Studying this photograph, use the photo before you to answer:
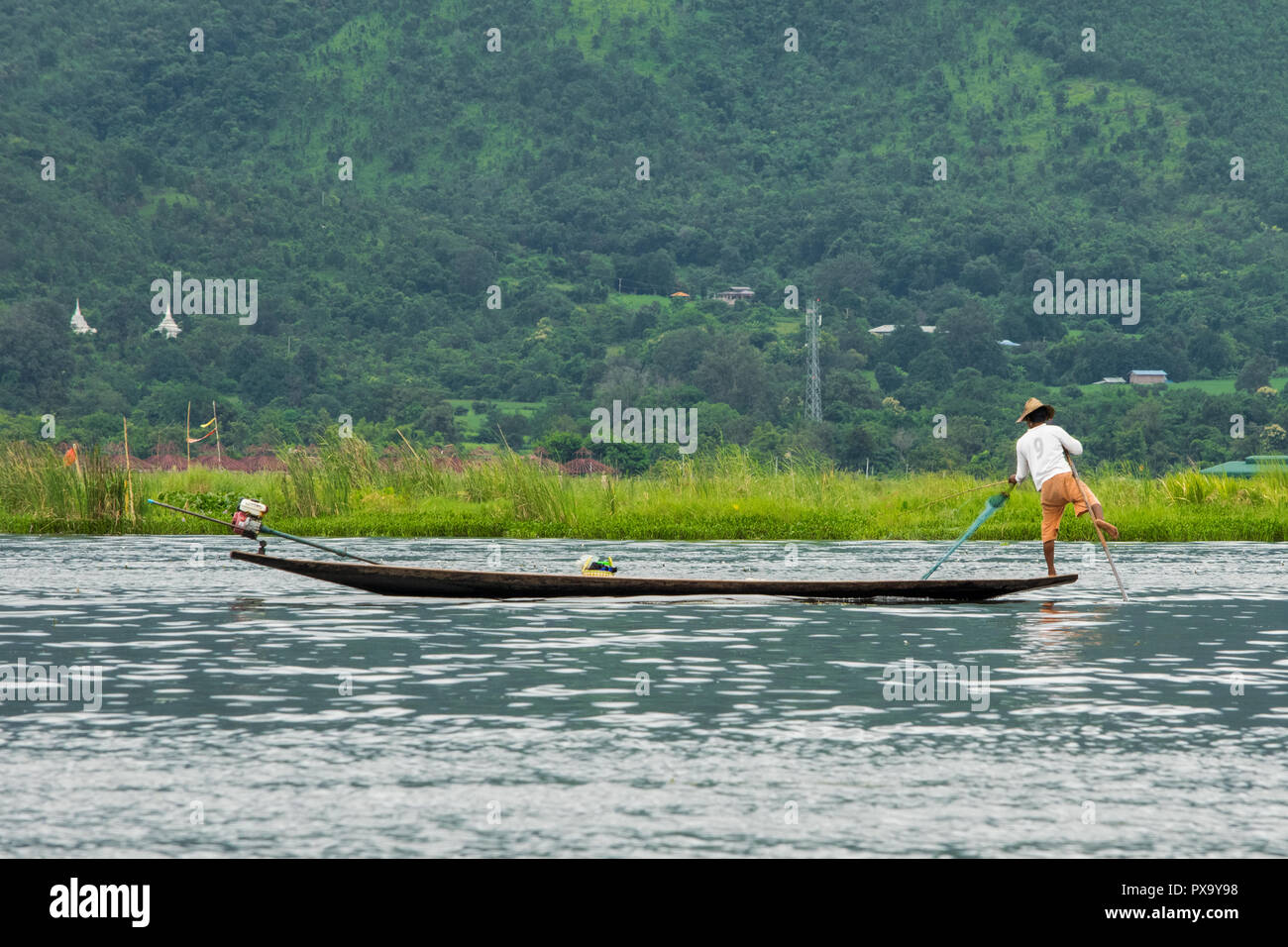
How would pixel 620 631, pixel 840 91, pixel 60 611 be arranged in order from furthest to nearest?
1. pixel 840 91
2. pixel 60 611
3. pixel 620 631

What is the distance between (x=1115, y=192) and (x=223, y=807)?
125m

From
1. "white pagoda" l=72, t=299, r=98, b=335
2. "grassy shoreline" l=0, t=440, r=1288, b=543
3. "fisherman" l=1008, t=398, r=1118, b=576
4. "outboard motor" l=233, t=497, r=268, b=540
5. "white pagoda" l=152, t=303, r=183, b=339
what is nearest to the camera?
"outboard motor" l=233, t=497, r=268, b=540

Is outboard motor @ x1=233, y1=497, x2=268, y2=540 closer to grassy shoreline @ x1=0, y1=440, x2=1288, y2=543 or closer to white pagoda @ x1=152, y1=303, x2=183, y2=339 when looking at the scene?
A: grassy shoreline @ x1=0, y1=440, x2=1288, y2=543

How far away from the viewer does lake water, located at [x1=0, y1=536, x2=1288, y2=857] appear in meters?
7.32

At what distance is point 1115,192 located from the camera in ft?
413

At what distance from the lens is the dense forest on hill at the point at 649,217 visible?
8925cm

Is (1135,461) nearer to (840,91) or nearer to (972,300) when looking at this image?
(972,300)

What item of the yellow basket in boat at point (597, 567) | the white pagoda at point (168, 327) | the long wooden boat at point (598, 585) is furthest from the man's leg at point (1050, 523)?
the white pagoda at point (168, 327)

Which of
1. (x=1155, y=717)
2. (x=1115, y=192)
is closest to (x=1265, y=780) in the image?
(x=1155, y=717)

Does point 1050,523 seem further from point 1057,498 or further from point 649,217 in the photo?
point 649,217

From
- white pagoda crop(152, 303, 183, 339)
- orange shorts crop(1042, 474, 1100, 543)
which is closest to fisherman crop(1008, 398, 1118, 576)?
orange shorts crop(1042, 474, 1100, 543)

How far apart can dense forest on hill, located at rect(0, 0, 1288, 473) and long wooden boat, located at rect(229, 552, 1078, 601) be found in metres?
55.2

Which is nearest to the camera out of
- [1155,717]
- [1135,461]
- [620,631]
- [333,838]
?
[333,838]
